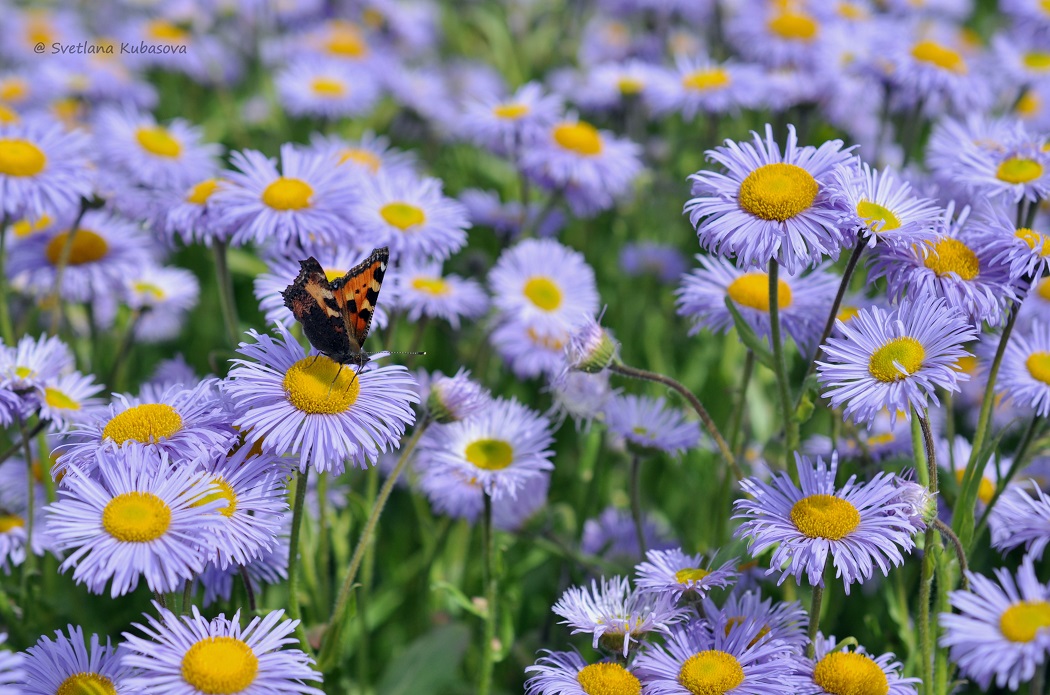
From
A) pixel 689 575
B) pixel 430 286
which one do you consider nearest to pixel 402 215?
pixel 430 286

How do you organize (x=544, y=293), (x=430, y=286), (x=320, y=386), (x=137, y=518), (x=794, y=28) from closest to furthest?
(x=137, y=518) → (x=320, y=386) → (x=430, y=286) → (x=544, y=293) → (x=794, y=28)

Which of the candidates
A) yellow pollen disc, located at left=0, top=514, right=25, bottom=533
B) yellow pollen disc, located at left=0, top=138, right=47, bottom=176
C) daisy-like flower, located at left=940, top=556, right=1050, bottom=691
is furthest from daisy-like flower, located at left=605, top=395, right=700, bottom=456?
yellow pollen disc, located at left=0, top=138, right=47, bottom=176

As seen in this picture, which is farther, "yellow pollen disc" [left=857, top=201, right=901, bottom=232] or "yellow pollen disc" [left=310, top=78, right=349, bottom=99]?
"yellow pollen disc" [left=310, top=78, right=349, bottom=99]

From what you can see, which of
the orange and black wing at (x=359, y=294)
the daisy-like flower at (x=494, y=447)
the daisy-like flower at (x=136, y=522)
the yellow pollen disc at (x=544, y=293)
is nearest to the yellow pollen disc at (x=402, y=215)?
the yellow pollen disc at (x=544, y=293)

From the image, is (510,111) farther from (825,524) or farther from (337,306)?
(825,524)

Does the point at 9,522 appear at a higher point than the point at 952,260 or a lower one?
lower

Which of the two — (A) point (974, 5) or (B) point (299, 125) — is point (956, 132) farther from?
(A) point (974, 5)

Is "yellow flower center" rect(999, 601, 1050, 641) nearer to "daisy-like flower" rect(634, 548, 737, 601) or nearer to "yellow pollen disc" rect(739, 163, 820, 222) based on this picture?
"daisy-like flower" rect(634, 548, 737, 601)
